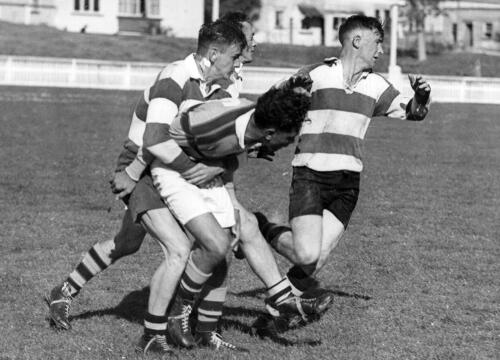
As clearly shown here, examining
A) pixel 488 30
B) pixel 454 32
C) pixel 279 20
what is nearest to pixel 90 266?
pixel 279 20

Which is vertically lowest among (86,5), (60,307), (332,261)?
(332,261)

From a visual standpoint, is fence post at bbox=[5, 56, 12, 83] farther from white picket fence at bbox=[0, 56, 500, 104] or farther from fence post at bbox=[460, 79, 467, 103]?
fence post at bbox=[460, 79, 467, 103]

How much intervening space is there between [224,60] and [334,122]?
1166 millimetres

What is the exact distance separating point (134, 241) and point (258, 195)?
7330 mm

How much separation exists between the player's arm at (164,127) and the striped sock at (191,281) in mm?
635

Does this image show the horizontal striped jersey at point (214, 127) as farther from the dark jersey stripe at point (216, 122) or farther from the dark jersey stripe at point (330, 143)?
the dark jersey stripe at point (330, 143)

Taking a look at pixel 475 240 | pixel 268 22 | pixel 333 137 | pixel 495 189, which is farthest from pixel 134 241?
pixel 268 22

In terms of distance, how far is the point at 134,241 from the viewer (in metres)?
7.41

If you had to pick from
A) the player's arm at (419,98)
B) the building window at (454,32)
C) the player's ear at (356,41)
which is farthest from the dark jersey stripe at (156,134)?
the building window at (454,32)

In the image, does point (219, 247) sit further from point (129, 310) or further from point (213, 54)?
point (129, 310)

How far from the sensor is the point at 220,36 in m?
6.67

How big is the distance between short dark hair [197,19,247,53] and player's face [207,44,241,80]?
34 mm

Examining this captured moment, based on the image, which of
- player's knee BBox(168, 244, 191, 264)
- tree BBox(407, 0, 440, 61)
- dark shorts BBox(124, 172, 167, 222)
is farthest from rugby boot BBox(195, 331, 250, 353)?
tree BBox(407, 0, 440, 61)

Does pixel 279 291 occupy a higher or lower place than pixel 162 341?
higher
